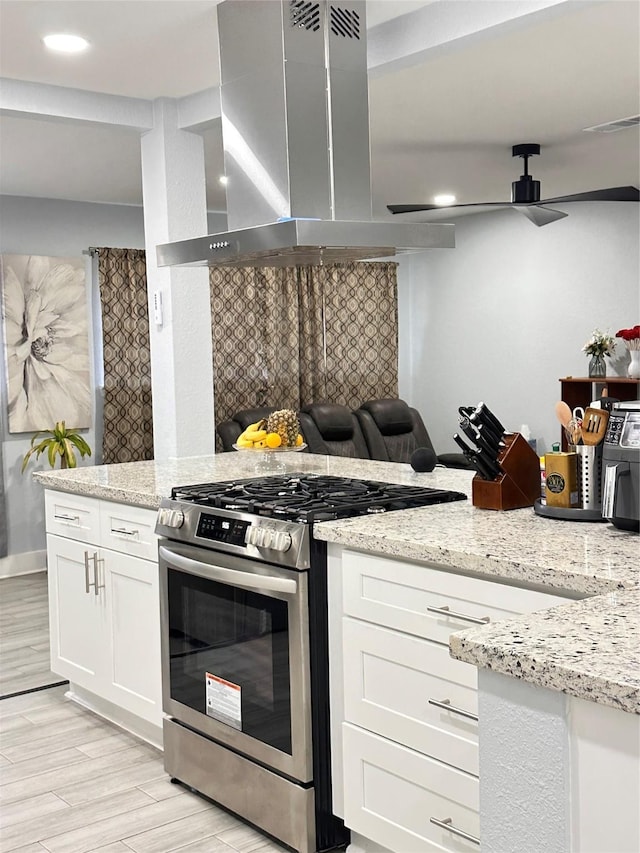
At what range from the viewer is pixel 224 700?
2.77 m

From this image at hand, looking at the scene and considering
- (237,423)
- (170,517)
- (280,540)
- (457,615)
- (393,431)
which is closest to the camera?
(457,615)

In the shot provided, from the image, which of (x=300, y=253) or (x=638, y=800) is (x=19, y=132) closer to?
(x=300, y=253)

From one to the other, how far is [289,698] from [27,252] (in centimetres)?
456

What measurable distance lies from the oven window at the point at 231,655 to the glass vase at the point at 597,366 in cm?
469

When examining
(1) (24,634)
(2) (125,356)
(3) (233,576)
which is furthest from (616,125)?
(1) (24,634)

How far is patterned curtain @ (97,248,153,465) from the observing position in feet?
21.4

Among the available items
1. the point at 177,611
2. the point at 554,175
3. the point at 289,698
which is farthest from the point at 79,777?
the point at 554,175

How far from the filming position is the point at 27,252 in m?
6.25

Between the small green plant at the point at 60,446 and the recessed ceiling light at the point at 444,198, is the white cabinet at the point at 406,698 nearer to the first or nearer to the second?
the small green plant at the point at 60,446

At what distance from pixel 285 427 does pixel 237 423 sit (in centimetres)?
84

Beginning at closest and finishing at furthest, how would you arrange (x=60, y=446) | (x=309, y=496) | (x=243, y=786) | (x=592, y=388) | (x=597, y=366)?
(x=243, y=786)
(x=309, y=496)
(x=60, y=446)
(x=597, y=366)
(x=592, y=388)

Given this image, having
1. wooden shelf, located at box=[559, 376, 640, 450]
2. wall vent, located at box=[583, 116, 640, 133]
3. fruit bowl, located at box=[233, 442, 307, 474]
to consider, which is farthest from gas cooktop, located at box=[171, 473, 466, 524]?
wooden shelf, located at box=[559, 376, 640, 450]

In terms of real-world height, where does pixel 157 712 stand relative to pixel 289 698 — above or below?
below

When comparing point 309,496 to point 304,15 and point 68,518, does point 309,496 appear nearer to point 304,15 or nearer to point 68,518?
point 68,518
